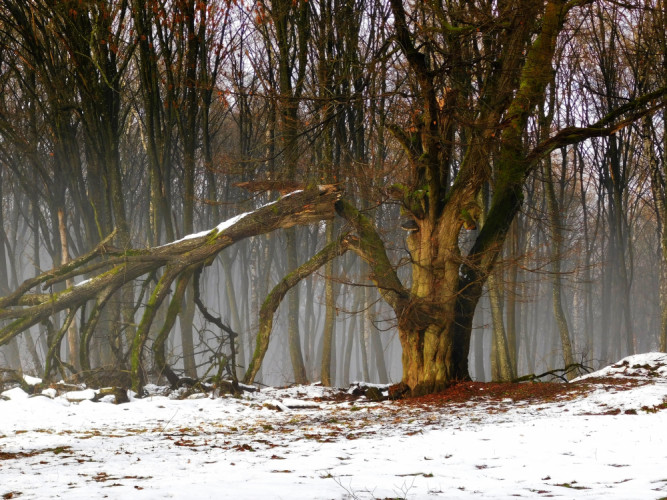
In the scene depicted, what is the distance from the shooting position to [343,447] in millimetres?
5035

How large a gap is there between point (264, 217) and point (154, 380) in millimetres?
4169

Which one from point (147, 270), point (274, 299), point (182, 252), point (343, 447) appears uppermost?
point (182, 252)

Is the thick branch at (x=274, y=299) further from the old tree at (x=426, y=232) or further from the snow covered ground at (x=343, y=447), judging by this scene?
the snow covered ground at (x=343, y=447)

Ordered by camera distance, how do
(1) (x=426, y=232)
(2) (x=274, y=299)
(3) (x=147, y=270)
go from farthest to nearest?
(2) (x=274, y=299)
(3) (x=147, y=270)
(1) (x=426, y=232)

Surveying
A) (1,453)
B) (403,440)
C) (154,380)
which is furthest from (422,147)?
(1,453)

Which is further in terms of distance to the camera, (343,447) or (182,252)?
(182,252)

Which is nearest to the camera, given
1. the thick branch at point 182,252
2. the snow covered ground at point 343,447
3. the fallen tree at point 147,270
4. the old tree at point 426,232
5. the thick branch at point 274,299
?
the snow covered ground at point 343,447

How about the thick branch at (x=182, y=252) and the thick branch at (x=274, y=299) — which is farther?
the thick branch at (x=274, y=299)

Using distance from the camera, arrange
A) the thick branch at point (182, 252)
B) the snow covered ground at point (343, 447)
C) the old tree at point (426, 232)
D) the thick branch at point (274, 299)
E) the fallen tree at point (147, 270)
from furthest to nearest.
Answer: the thick branch at point (274, 299) < the thick branch at point (182, 252) < the fallen tree at point (147, 270) < the old tree at point (426, 232) < the snow covered ground at point (343, 447)

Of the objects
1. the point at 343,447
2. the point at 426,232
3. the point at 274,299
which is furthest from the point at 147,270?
the point at 343,447

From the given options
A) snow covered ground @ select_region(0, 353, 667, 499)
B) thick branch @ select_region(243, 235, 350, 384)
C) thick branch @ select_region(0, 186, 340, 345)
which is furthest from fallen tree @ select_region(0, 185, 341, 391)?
snow covered ground @ select_region(0, 353, 667, 499)

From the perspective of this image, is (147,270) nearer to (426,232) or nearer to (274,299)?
(274,299)

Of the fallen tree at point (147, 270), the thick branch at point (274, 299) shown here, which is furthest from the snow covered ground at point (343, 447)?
the fallen tree at point (147, 270)

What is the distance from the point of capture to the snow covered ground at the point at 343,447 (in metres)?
3.39
